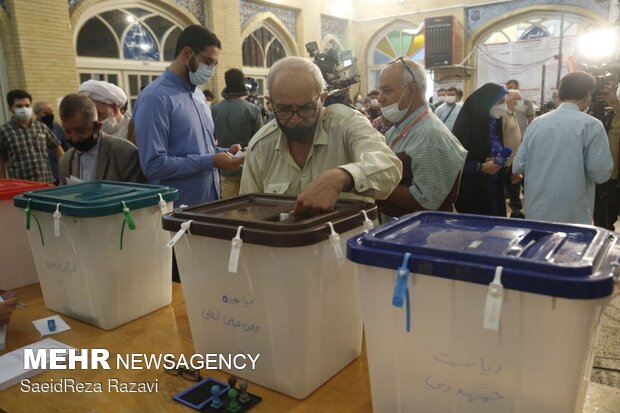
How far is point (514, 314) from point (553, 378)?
111 mm

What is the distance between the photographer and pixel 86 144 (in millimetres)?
2051

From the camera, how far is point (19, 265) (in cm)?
178

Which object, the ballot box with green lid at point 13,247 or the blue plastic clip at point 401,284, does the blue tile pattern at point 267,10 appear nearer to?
the ballot box with green lid at point 13,247

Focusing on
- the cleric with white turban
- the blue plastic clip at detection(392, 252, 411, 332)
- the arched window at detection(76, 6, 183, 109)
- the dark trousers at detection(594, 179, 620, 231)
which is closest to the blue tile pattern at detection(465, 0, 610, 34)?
the arched window at detection(76, 6, 183, 109)

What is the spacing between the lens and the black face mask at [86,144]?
2.04 meters

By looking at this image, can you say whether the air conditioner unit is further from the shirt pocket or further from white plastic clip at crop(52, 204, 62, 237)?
white plastic clip at crop(52, 204, 62, 237)

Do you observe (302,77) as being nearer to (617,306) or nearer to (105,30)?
(617,306)

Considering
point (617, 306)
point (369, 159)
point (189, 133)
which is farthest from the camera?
point (617, 306)

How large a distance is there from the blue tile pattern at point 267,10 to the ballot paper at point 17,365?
888 cm

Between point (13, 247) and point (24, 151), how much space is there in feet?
10.1

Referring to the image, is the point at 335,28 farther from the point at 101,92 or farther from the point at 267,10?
the point at 101,92

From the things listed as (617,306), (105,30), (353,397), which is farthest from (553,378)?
(105,30)

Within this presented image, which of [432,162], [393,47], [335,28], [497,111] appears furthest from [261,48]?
[432,162]

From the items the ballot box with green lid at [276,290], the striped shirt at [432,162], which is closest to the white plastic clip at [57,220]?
the ballot box with green lid at [276,290]
